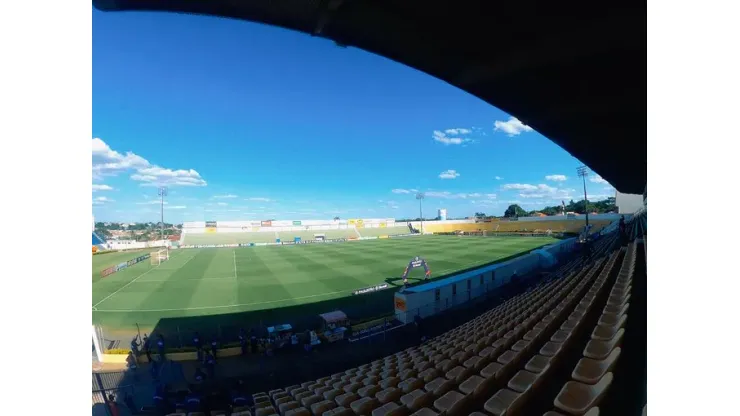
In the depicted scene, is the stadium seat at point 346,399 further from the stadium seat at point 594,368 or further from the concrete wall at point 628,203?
the concrete wall at point 628,203

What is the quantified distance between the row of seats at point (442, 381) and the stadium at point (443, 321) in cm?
3

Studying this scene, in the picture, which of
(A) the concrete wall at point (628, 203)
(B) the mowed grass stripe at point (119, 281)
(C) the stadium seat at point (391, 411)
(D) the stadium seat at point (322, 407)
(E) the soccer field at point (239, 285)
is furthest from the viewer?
(A) the concrete wall at point (628, 203)

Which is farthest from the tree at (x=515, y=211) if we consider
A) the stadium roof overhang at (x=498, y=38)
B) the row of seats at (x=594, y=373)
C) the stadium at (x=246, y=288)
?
the row of seats at (x=594, y=373)

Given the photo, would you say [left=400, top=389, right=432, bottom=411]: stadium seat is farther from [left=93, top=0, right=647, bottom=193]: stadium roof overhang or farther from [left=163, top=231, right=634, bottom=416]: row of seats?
[left=93, top=0, right=647, bottom=193]: stadium roof overhang

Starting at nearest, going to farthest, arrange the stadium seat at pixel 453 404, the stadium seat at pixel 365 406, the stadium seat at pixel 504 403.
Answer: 1. the stadium seat at pixel 504 403
2. the stadium seat at pixel 453 404
3. the stadium seat at pixel 365 406

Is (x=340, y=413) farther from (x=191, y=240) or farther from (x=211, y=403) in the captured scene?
(x=191, y=240)

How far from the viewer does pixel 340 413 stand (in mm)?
3260

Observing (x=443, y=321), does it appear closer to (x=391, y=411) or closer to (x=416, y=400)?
(x=416, y=400)

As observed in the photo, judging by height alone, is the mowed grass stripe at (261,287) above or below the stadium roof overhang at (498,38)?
below

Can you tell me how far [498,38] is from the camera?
13.6 ft

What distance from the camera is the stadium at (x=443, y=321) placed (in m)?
3.02

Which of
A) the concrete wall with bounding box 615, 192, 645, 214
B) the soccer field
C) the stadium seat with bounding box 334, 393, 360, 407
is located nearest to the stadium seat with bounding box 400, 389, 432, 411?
the stadium seat with bounding box 334, 393, 360, 407
